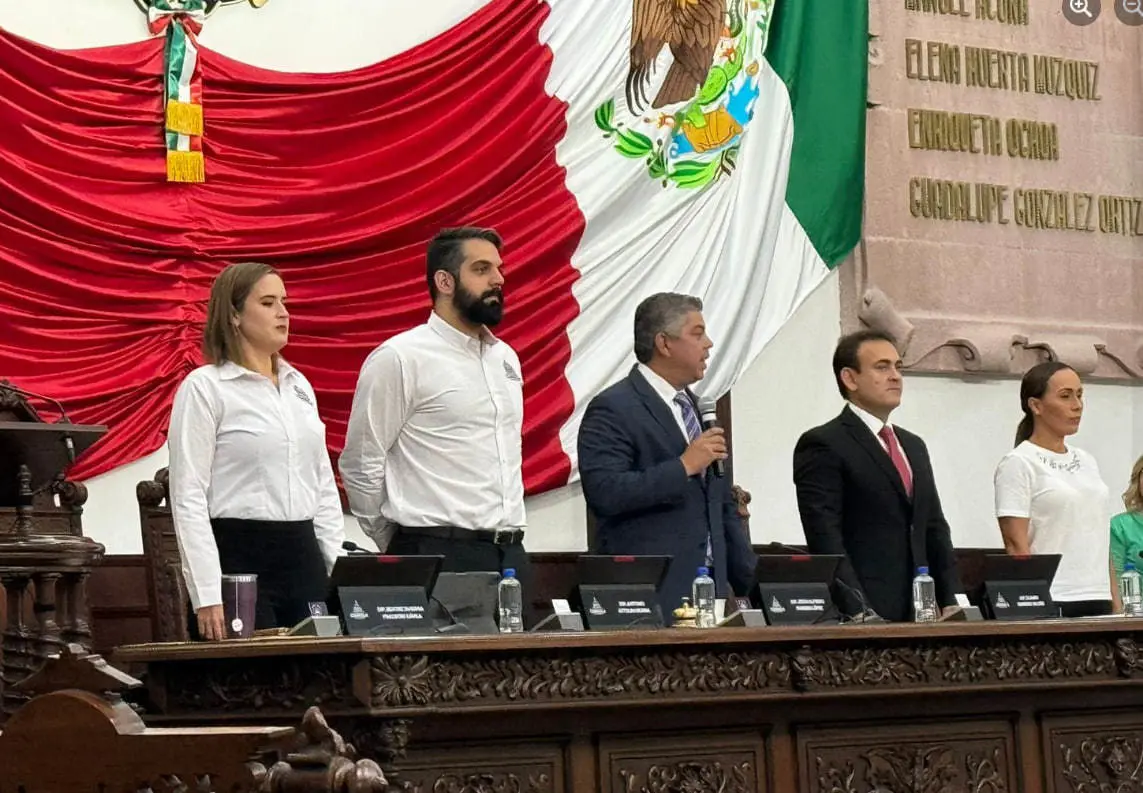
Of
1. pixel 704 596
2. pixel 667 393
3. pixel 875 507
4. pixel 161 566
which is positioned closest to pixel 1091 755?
pixel 875 507

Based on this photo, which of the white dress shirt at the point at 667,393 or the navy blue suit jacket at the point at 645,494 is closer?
the navy blue suit jacket at the point at 645,494

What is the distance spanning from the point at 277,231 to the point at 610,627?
2340 mm

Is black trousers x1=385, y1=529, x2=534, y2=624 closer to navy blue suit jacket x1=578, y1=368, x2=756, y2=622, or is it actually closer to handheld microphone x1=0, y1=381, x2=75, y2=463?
navy blue suit jacket x1=578, y1=368, x2=756, y2=622

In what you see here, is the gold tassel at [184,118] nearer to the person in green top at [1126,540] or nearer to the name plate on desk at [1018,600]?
the name plate on desk at [1018,600]

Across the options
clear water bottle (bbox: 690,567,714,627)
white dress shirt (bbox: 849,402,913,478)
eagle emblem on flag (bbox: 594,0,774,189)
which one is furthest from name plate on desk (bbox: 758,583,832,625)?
eagle emblem on flag (bbox: 594,0,774,189)

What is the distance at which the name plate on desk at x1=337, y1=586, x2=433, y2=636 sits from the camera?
373 centimetres

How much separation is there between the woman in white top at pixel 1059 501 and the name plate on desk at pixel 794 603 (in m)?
1.34

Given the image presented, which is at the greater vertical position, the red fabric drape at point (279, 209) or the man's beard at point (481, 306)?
the red fabric drape at point (279, 209)

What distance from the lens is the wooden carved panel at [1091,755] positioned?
457 cm

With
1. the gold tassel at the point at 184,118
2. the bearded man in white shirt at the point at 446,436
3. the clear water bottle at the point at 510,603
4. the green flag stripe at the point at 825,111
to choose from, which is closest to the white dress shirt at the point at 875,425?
the bearded man in white shirt at the point at 446,436

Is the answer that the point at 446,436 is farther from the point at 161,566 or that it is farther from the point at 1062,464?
the point at 1062,464

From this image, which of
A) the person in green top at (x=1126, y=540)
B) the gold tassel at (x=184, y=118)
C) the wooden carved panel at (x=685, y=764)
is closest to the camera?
the wooden carved panel at (x=685, y=764)

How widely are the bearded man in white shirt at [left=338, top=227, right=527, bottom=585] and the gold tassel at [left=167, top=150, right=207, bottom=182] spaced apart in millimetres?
1317

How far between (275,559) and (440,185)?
2.35 meters
